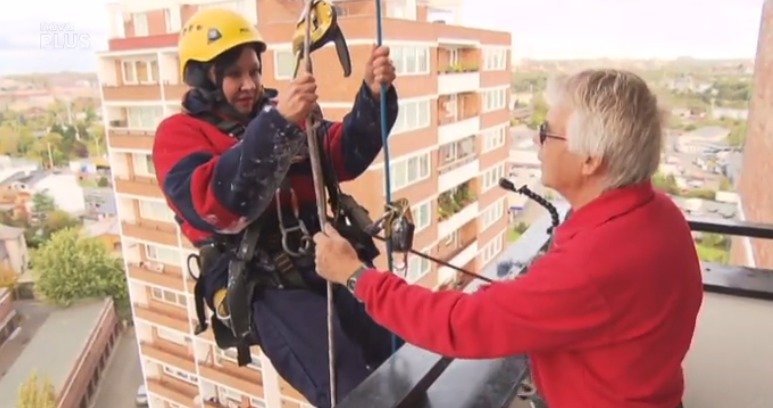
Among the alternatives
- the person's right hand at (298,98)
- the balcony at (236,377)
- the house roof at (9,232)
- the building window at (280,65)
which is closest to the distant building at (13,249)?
the house roof at (9,232)

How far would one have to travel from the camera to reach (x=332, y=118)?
3.01m

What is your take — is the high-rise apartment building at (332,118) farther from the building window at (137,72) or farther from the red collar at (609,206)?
the red collar at (609,206)

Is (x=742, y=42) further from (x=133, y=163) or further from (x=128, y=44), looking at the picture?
(x=133, y=163)

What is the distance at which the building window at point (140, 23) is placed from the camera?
4.36m

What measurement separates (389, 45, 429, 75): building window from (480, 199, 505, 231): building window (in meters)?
1.81

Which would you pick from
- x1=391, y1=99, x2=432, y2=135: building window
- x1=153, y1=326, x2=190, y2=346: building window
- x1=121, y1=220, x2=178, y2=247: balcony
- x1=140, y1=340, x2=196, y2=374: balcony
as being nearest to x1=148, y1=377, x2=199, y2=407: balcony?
x1=140, y1=340, x2=196, y2=374: balcony

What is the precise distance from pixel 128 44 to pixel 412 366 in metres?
4.16

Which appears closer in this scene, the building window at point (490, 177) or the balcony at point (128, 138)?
the balcony at point (128, 138)

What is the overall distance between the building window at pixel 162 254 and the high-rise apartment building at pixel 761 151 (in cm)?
457

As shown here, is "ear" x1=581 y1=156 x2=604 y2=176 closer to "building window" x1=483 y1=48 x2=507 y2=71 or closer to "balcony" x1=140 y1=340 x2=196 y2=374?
"building window" x1=483 y1=48 x2=507 y2=71

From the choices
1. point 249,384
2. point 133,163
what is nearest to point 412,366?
point 133,163

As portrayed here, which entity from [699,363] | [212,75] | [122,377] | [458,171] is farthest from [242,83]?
[122,377]

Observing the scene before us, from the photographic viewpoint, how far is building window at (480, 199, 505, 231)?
5.41 m

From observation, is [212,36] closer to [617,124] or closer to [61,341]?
[617,124]
